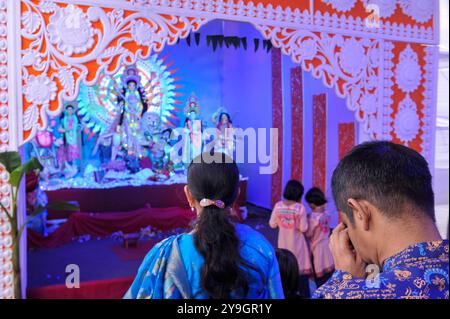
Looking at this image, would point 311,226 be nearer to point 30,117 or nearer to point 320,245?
point 320,245

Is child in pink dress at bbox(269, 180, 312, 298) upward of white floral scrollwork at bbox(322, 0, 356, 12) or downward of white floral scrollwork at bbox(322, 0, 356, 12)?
downward

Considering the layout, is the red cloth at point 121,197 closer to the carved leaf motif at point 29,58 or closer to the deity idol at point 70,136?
the deity idol at point 70,136

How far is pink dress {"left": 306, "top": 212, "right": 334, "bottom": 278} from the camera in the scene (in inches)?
117

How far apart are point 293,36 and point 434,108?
1192mm

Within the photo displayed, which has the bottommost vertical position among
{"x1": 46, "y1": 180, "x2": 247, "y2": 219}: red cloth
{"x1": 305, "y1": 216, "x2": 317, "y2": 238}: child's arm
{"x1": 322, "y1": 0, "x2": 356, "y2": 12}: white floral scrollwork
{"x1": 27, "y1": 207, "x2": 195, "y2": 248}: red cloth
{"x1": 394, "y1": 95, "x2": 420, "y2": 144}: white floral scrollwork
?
{"x1": 27, "y1": 207, "x2": 195, "y2": 248}: red cloth

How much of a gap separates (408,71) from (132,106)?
3.94 meters

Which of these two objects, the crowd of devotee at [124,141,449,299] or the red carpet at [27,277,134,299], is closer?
the crowd of devotee at [124,141,449,299]

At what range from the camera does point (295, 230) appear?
9.62ft

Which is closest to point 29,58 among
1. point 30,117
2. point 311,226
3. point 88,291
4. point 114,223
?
point 30,117

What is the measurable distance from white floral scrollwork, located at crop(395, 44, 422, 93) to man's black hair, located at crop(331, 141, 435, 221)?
2.44 m

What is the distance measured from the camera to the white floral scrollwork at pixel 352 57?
2.87 metres

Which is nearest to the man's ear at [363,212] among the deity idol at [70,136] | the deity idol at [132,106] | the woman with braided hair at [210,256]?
the woman with braided hair at [210,256]

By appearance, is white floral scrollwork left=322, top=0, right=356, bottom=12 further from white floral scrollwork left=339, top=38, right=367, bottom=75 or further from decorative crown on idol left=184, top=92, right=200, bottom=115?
decorative crown on idol left=184, top=92, right=200, bottom=115

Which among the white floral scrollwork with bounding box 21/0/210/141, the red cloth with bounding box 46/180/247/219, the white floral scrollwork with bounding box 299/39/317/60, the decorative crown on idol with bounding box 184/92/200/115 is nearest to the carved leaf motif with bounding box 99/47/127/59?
the white floral scrollwork with bounding box 21/0/210/141
